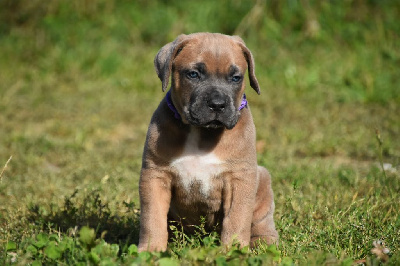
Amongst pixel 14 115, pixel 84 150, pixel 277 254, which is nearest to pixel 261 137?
pixel 84 150

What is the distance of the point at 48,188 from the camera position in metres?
5.42

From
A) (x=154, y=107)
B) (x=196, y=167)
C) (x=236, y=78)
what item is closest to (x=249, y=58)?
(x=236, y=78)

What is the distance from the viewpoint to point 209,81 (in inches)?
145

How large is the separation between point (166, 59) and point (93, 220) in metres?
1.39

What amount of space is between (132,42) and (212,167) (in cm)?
772

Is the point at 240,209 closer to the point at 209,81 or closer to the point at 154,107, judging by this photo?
the point at 209,81

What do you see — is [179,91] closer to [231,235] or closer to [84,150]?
[231,235]

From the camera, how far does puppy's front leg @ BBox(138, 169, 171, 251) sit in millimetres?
3553

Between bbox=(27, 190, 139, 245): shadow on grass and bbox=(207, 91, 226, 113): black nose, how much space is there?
1.05m

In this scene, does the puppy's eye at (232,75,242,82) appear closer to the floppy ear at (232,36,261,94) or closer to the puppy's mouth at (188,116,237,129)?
the floppy ear at (232,36,261,94)

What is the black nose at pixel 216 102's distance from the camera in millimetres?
3531

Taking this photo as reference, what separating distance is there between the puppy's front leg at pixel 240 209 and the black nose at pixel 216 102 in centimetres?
43

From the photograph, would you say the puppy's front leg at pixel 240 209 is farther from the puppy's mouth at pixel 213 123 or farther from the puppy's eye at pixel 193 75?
the puppy's eye at pixel 193 75

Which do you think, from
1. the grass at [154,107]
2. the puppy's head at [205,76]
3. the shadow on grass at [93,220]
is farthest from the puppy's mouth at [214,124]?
the shadow on grass at [93,220]
